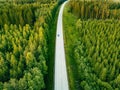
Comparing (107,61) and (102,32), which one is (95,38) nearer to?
(102,32)

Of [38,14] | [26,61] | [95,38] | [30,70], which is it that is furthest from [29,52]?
[38,14]

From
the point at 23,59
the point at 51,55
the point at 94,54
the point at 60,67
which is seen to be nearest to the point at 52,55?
the point at 51,55

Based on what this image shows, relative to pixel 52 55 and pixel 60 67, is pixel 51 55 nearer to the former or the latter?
pixel 52 55

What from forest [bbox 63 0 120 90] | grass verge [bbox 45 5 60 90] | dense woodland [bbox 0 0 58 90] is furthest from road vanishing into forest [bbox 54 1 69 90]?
dense woodland [bbox 0 0 58 90]

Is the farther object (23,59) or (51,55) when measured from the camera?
(51,55)

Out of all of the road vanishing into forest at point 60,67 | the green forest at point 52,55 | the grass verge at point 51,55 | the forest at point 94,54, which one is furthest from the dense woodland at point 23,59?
the forest at point 94,54

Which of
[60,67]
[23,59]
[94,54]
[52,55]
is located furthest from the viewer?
[52,55]

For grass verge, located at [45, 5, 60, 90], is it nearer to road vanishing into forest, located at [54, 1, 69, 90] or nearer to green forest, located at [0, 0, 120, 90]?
green forest, located at [0, 0, 120, 90]

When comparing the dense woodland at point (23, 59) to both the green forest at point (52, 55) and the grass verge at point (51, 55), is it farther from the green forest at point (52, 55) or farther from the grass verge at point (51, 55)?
the grass verge at point (51, 55)
